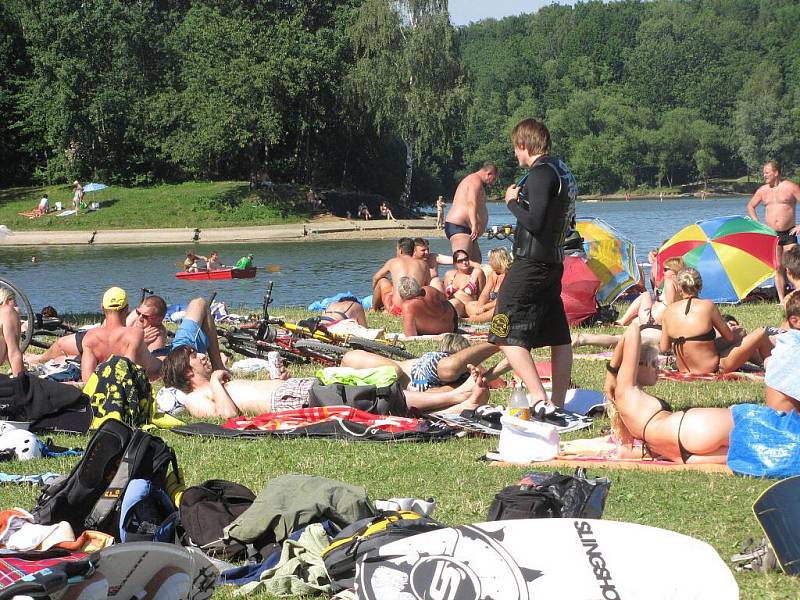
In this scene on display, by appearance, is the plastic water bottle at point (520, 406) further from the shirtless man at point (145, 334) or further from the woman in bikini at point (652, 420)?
the shirtless man at point (145, 334)

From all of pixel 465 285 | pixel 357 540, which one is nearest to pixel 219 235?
pixel 465 285

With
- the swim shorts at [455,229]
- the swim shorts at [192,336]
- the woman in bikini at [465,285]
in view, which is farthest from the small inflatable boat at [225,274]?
the swim shorts at [192,336]

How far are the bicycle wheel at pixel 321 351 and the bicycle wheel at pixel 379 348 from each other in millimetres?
172

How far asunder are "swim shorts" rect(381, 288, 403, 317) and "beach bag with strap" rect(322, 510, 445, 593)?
31.4 ft

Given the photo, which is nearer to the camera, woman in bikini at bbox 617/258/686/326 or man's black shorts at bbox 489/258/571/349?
man's black shorts at bbox 489/258/571/349

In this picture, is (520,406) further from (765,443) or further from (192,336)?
(192,336)

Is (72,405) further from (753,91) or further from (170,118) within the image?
(753,91)

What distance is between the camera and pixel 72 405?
7.19m

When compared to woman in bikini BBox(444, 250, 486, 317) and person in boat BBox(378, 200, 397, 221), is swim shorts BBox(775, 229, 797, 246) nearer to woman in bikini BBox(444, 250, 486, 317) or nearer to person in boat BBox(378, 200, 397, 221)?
woman in bikini BBox(444, 250, 486, 317)

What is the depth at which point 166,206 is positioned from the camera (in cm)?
A: 4453

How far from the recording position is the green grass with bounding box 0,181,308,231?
140 feet

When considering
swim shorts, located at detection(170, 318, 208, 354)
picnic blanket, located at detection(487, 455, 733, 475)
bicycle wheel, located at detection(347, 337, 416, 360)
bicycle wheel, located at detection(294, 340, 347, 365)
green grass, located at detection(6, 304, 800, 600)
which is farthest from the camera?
bicycle wheel, located at detection(294, 340, 347, 365)

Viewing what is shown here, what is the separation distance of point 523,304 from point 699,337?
2696 millimetres

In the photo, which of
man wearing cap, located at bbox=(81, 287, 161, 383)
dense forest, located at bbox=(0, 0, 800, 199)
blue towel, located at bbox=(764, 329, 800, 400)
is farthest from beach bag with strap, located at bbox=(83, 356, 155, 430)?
dense forest, located at bbox=(0, 0, 800, 199)
